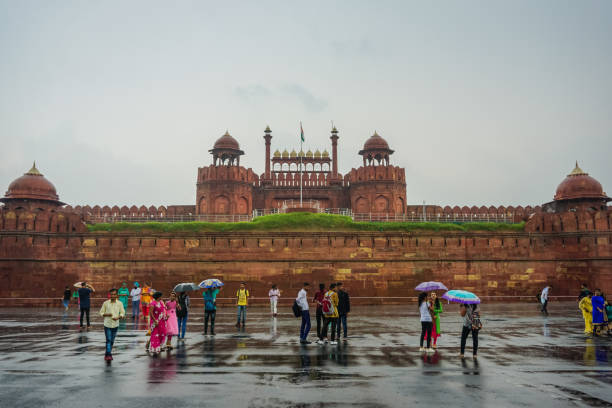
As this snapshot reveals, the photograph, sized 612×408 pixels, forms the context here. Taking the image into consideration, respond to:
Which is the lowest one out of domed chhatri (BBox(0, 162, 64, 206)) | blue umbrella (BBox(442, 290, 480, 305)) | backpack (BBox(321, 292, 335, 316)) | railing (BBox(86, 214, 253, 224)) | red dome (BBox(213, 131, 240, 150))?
backpack (BBox(321, 292, 335, 316))

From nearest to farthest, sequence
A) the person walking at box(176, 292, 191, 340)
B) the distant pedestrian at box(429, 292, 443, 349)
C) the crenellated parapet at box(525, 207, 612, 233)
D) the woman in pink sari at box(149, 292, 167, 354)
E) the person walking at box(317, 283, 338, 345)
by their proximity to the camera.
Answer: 1. the woman in pink sari at box(149, 292, 167, 354)
2. the distant pedestrian at box(429, 292, 443, 349)
3. the person walking at box(317, 283, 338, 345)
4. the person walking at box(176, 292, 191, 340)
5. the crenellated parapet at box(525, 207, 612, 233)

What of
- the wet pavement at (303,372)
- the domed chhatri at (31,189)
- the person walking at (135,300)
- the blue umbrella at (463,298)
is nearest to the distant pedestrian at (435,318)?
the wet pavement at (303,372)

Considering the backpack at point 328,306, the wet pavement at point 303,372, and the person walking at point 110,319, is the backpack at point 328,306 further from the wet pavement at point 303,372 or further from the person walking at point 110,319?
the person walking at point 110,319

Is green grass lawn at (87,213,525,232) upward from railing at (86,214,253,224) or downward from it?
downward

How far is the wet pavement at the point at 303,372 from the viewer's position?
5.45m

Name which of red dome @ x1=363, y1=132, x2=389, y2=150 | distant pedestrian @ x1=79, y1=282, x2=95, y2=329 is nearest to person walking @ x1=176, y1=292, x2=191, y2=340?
distant pedestrian @ x1=79, y1=282, x2=95, y2=329

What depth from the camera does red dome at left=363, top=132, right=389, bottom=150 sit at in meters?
36.8

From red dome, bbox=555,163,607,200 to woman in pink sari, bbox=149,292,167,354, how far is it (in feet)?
105

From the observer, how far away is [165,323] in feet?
29.8

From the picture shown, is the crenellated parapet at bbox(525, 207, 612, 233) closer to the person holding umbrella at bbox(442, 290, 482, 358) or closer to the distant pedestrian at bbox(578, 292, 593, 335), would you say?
the distant pedestrian at bbox(578, 292, 593, 335)

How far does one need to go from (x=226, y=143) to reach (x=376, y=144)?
11918 millimetres

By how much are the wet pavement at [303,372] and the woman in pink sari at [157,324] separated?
11.4 inches

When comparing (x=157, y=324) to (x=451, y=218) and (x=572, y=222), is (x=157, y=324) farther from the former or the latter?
(x=451, y=218)

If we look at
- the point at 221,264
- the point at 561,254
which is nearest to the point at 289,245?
the point at 221,264
